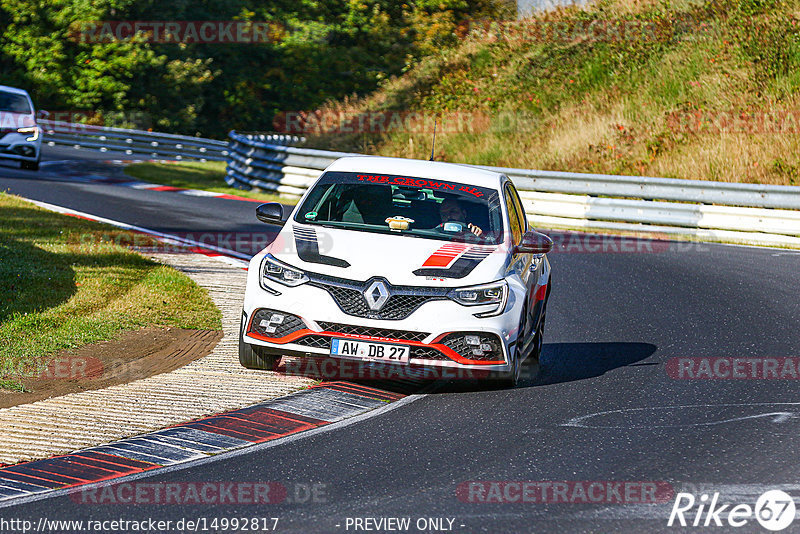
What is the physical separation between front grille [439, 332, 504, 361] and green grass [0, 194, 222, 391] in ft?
10.4

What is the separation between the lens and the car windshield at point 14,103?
2391 cm

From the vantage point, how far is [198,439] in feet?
22.5

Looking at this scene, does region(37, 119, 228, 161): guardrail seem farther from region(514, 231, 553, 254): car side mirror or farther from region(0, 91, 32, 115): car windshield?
region(514, 231, 553, 254): car side mirror

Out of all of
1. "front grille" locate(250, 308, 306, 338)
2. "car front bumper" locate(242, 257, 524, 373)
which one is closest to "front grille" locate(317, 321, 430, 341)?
"car front bumper" locate(242, 257, 524, 373)

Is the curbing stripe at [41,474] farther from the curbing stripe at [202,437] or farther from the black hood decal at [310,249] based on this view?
the black hood decal at [310,249]

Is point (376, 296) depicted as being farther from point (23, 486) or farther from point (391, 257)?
point (23, 486)

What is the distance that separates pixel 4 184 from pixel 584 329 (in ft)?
48.2

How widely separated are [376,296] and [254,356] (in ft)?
3.90

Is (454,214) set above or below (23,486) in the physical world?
above

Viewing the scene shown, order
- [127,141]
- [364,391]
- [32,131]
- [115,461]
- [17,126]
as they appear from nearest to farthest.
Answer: [115,461], [364,391], [17,126], [32,131], [127,141]

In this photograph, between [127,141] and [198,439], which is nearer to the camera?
[198,439]

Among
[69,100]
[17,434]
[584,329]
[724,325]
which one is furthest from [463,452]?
[69,100]

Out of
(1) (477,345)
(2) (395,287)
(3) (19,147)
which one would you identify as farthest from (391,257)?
(3) (19,147)

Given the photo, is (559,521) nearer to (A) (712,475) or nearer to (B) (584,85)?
(A) (712,475)
